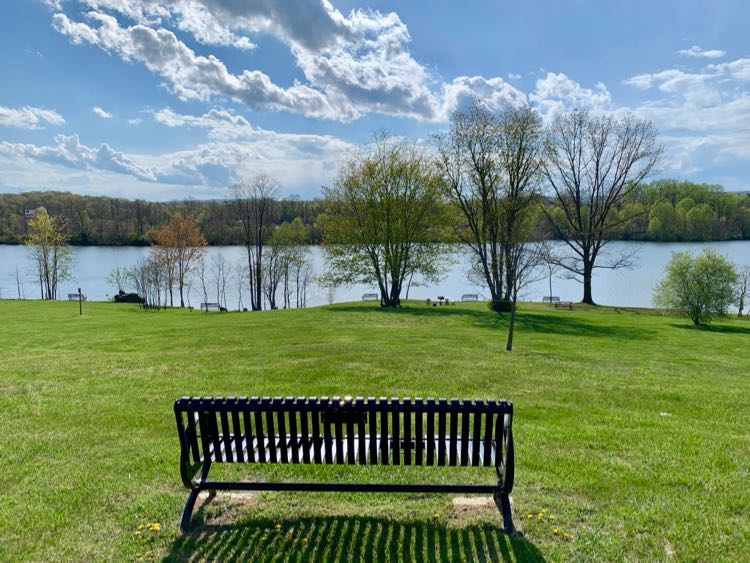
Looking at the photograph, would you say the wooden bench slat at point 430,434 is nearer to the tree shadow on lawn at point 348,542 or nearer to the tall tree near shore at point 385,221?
the tree shadow on lawn at point 348,542

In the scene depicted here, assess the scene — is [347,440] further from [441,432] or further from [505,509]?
[505,509]

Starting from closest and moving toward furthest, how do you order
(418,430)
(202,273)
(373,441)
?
1. (418,430)
2. (373,441)
3. (202,273)

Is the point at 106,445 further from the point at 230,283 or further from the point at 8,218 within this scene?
the point at 8,218

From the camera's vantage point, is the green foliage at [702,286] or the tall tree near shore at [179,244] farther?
the tall tree near shore at [179,244]

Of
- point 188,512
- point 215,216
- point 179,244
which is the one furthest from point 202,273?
point 188,512

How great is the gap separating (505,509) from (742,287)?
37828 mm

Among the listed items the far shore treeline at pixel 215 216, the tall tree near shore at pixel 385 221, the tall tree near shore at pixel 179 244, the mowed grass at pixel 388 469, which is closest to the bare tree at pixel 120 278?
the far shore treeline at pixel 215 216

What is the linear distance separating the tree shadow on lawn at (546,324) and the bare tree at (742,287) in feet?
30.4

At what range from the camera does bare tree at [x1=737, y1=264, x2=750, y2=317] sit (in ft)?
98.2

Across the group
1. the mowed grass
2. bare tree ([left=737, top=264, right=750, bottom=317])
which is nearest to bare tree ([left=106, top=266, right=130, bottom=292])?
the mowed grass

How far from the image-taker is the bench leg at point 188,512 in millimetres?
4051

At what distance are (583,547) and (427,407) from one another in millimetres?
1567

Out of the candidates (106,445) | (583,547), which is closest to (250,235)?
(106,445)

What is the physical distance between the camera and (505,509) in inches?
162
